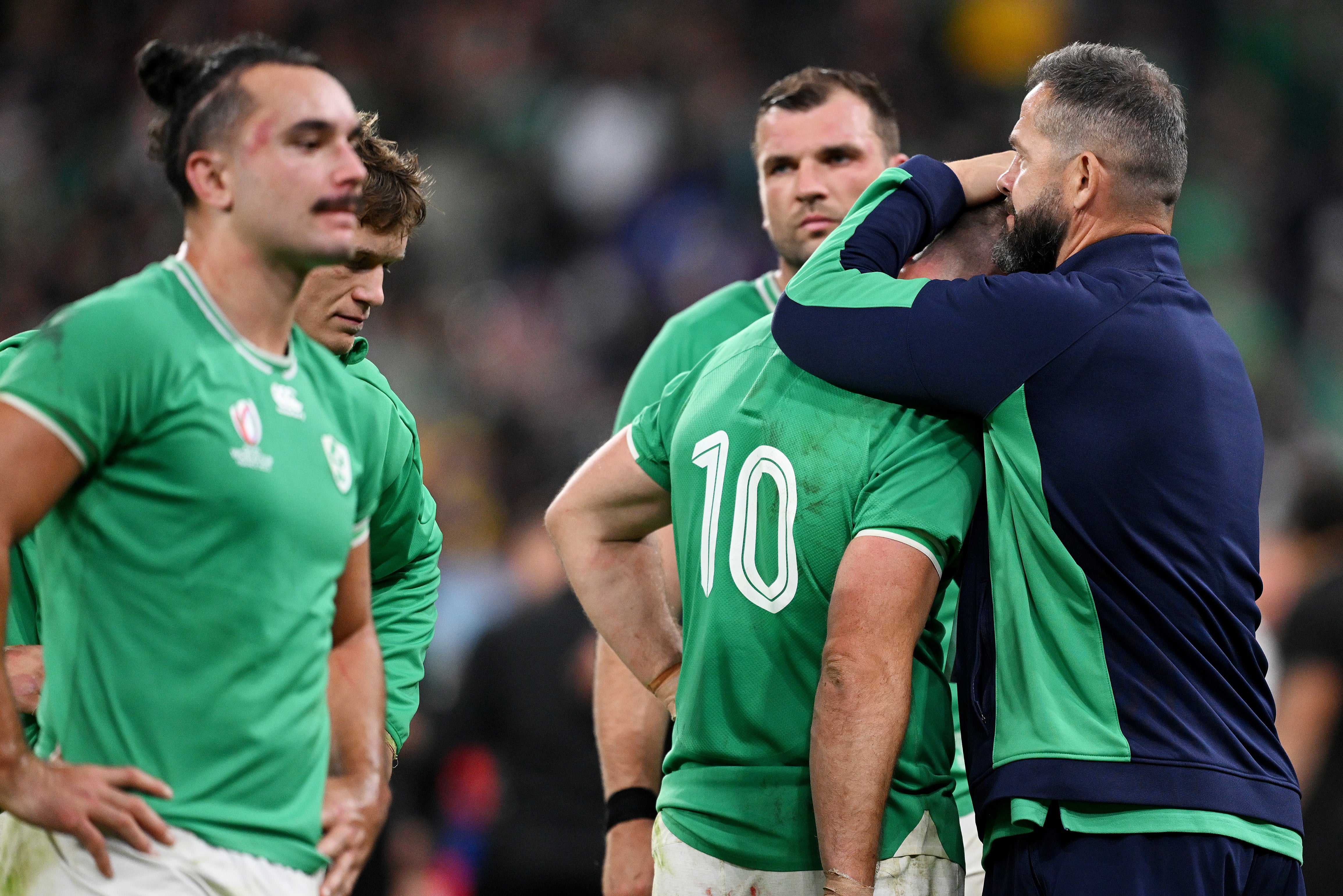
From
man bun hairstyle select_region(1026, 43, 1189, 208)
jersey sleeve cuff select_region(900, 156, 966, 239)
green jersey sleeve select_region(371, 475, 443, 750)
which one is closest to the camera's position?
man bun hairstyle select_region(1026, 43, 1189, 208)

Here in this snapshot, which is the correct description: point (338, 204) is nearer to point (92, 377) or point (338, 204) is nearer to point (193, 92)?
point (193, 92)

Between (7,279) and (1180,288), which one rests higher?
(7,279)

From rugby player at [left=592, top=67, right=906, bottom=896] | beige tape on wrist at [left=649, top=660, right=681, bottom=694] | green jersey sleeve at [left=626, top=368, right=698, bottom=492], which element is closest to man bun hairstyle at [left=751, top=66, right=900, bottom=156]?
rugby player at [left=592, top=67, right=906, bottom=896]

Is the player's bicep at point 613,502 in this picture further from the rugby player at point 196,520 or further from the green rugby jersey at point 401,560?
the rugby player at point 196,520

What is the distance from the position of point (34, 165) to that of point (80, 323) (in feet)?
42.2

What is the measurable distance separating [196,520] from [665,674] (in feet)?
5.02

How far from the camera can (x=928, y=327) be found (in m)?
3.11

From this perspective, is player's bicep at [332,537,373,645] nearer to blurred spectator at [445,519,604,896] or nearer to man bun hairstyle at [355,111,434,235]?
man bun hairstyle at [355,111,434,235]

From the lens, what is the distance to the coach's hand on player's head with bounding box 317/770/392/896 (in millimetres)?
2766

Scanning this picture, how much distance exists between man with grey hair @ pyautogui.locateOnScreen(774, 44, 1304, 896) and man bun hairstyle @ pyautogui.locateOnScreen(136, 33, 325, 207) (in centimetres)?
128

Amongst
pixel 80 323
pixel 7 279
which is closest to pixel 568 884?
pixel 80 323

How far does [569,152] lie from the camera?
13.7 m

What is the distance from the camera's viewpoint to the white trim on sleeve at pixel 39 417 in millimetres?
2359

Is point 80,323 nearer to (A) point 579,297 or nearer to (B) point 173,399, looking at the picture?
(B) point 173,399
